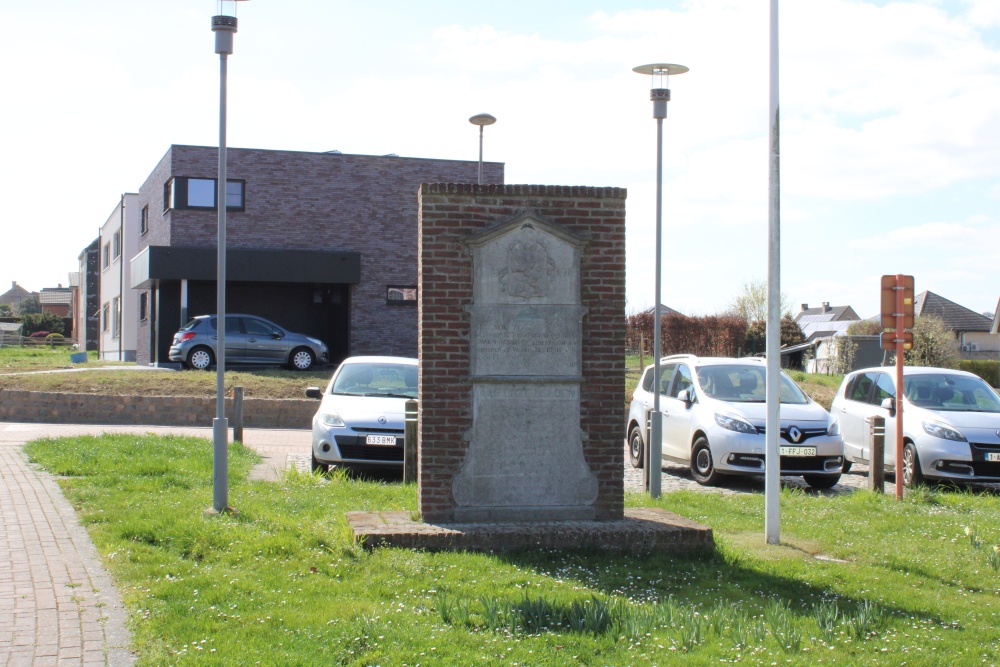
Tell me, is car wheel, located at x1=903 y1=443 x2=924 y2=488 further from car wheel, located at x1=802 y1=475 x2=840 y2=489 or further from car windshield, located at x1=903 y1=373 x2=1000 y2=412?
car wheel, located at x1=802 y1=475 x2=840 y2=489

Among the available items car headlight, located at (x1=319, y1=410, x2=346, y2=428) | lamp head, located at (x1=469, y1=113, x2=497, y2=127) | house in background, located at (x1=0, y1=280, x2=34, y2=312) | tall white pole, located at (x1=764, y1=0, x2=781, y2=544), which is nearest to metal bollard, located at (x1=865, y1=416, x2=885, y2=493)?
tall white pole, located at (x1=764, y1=0, x2=781, y2=544)

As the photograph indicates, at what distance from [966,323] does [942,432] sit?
6124cm

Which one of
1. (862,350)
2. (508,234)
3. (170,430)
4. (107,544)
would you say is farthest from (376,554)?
(862,350)

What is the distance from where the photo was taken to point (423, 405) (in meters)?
7.68

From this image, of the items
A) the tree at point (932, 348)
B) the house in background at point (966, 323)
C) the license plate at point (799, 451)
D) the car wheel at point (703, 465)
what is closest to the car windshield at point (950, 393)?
the license plate at point (799, 451)

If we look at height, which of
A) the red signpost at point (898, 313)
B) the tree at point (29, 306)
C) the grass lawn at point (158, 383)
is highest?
the tree at point (29, 306)

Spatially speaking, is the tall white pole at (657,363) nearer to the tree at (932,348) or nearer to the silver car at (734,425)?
the silver car at (734,425)

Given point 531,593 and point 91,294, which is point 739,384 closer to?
point 531,593

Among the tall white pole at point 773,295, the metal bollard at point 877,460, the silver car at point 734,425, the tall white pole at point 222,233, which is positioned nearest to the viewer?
the tall white pole at point 773,295

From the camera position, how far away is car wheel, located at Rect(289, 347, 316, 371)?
2709cm

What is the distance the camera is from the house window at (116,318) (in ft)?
145

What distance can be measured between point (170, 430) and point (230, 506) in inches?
407

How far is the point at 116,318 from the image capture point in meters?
46.2

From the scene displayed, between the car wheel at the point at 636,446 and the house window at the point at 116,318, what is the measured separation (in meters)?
33.8
